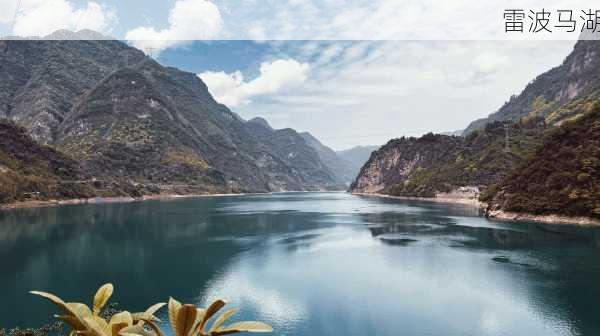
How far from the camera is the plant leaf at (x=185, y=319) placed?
13.7m

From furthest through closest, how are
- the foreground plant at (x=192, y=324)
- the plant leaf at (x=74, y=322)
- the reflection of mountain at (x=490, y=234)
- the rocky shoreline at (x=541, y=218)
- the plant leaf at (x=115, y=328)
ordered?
the rocky shoreline at (x=541, y=218)
the reflection of mountain at (x=490, y=234)
the foreground plant at (x=192, y=324)
the plant leaf at (x=115, y=328)
the plant leaf at (x=74, y=322)

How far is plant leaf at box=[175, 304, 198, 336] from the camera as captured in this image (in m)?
13.7

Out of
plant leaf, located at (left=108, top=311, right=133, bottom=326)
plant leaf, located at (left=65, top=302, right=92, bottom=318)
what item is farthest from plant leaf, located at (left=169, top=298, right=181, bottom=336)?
plant leaf, located at (left=65, top=302, right=92, bottom=318)

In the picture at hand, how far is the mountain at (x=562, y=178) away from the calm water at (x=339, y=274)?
8.48 metres

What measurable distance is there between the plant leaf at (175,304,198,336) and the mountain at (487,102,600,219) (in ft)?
352

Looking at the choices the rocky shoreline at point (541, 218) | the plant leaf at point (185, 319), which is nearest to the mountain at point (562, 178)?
the rocky shoreline at point (541, 218)

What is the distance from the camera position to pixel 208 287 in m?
50.7

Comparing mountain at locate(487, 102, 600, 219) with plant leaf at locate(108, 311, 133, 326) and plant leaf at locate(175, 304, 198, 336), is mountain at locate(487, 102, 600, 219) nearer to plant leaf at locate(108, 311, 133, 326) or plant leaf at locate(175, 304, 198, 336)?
plant leaf at locate(175, 304, 198, 336)

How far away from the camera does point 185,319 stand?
13828 millimetres

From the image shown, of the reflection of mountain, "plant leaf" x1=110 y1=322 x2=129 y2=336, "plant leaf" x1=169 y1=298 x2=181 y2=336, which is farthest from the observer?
the reflection of mountain

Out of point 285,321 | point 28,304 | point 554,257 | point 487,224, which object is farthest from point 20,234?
point 487,224

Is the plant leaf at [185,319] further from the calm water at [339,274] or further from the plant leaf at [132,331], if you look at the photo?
the calm water at [339,274]

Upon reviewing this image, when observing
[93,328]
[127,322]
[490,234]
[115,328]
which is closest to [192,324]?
[127,322]

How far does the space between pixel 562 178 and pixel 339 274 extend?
3064 inches
